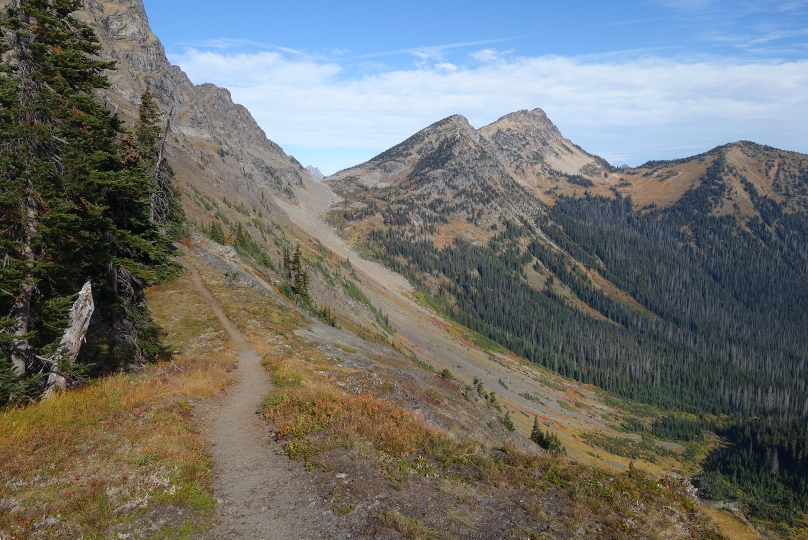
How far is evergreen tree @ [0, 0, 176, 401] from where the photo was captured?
44.2ft

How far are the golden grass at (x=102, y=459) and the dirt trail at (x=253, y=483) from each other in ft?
1.80

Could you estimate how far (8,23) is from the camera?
13.4m

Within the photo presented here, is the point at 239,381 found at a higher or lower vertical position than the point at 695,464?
higher

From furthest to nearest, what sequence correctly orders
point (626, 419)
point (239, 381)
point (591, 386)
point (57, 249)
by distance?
point (591, 386) < point (626, 419) < point (239, 381) < point (57, 249)

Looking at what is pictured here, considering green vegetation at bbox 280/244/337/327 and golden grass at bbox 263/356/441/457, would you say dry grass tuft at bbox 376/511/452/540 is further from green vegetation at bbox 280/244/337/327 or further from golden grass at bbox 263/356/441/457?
green vegetation at bbox 280/244/337/327

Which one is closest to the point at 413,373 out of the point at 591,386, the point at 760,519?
the point at 760,519

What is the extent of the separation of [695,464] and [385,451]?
15730cm

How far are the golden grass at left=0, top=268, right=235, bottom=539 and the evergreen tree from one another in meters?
2.03

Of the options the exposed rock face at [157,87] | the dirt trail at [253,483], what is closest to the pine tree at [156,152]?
the dirt trail at [253,483]

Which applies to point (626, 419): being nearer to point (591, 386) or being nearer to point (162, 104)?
point (591, 386)

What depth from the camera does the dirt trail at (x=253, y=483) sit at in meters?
9.45

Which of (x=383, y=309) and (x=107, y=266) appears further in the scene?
(x=383, y=309)

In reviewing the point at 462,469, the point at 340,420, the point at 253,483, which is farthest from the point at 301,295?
the point at 462,469

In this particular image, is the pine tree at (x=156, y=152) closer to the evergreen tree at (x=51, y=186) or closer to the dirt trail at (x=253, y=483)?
the evergreen tree at (x=51, y=186)
